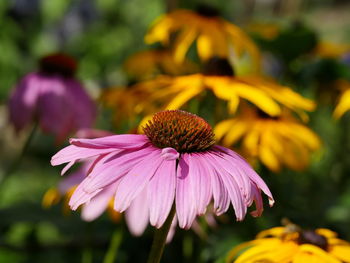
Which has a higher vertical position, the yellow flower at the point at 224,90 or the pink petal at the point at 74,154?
the pink petal at the point at 74,154

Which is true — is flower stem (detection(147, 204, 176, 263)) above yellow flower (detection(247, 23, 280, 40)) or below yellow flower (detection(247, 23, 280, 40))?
above

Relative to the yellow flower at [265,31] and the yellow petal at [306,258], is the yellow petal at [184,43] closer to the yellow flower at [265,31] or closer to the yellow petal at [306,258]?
the yellow flower at [265,31]

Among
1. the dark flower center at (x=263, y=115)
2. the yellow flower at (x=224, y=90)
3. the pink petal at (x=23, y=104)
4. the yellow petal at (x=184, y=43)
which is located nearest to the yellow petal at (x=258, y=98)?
the yellow flower at (x=224, y=90)

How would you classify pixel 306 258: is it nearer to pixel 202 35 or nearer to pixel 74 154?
pixel 74 154

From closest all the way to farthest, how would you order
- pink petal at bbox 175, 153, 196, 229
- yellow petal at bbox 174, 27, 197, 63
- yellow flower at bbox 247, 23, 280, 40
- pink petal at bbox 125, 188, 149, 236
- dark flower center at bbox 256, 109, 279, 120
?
pink petal at bbox 175, 153, 196, 229 → pink petal at bbox 125, 188, 149, 236 → dark flower center at bbox 256, 109, 279, 120 → yellow petal at bbox 174, 27, 197, 63 → yellow flower at bbox 247, 23, 280, 40

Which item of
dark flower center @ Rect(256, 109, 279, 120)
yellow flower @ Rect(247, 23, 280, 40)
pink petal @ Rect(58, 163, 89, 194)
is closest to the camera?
pink petal @ Rect(58, 163, 89, 194)

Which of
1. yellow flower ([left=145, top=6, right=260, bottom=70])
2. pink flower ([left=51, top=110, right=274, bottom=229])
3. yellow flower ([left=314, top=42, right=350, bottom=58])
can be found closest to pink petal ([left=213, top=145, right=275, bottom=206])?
pink flower ([left=51, top=110, right=274, bottom=229])

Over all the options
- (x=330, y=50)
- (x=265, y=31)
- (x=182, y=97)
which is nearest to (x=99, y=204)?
(x=182, y=97)

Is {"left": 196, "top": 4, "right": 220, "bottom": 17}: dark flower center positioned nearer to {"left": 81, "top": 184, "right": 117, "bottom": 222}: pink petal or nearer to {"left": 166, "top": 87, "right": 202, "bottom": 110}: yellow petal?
{"left": 166, "top": 87, "right": 202, "bottom": 110}: yellow petal
